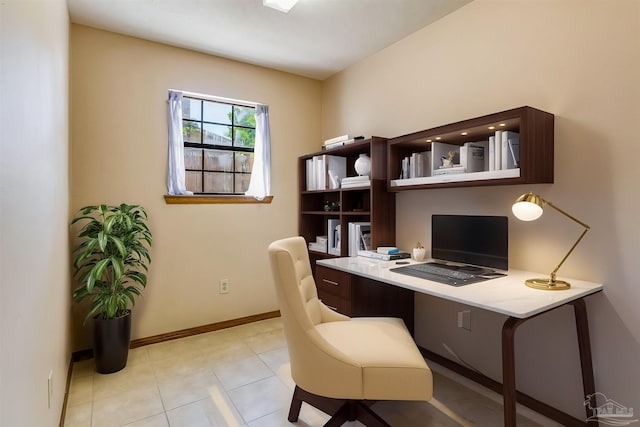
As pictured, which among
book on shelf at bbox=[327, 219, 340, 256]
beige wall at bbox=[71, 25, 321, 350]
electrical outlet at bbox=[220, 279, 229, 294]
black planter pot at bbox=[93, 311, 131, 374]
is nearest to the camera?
black planter pot at bbox=[93, 311, 131, 374]

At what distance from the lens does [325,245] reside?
322 cm

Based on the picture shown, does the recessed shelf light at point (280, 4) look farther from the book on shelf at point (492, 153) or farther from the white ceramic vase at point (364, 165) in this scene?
the book on shelf at point (492, 153)

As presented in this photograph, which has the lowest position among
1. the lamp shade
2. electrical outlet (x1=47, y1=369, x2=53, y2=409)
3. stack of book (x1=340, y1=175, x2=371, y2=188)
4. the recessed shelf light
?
electrical outlet (x1=47, y1=369, x2=53, y2=409)

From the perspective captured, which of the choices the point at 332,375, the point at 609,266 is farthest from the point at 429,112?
the point at 332,375

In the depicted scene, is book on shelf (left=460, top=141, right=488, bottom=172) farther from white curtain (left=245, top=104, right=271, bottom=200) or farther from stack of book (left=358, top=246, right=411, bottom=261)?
white curtain (left=245, top=104, right=271, bottom=200)

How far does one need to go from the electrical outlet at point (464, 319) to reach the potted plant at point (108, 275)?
2297 mm

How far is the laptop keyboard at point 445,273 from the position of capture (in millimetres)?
1772

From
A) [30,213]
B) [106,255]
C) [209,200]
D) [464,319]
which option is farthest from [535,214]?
[106,255]

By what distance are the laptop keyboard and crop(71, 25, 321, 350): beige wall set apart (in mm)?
1711

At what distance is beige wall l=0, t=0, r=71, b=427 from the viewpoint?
0.88m

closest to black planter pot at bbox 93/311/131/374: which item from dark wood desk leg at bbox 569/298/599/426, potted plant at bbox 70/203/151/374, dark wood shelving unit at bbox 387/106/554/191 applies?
potted plant at bbox 70/203/151/374

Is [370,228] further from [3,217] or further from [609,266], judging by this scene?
[3,217]

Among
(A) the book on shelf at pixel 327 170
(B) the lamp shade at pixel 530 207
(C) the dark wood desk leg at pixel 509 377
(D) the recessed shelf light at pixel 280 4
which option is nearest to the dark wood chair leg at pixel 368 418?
(C) the dark wood desk leg at pixel 509 377

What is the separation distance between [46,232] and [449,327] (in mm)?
2413
